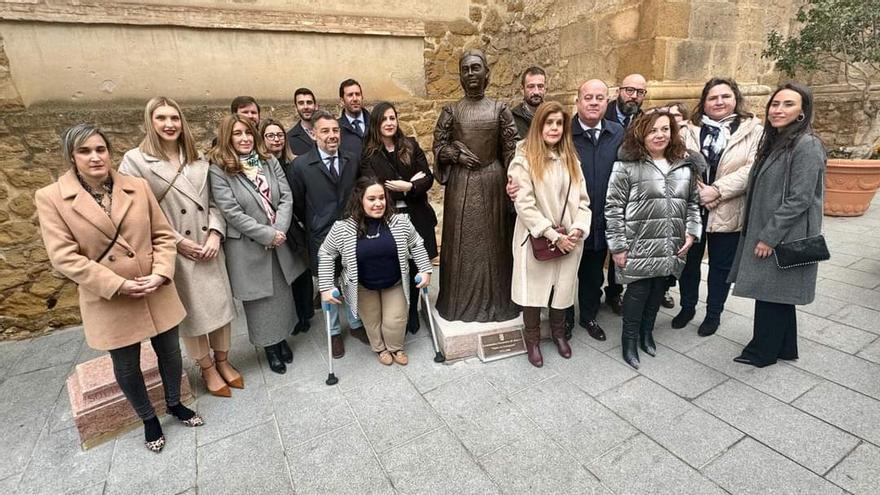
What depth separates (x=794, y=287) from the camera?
8.71 ft

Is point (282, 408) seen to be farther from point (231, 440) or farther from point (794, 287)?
point (794, 287)

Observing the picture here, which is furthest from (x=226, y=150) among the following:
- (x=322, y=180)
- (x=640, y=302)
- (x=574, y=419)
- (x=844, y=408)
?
(x=844, y=408)

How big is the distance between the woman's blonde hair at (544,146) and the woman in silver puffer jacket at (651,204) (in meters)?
0.32

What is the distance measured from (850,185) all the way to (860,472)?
625 cm

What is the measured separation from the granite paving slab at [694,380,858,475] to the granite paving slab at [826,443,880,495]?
0.03m

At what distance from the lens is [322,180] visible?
314 centimetres

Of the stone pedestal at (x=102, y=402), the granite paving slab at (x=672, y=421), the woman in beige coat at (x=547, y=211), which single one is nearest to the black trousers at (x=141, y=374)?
the stone pedestal at (x=102, y=402)

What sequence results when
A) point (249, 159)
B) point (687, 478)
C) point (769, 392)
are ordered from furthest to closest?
point (249, 159) → point (769, 392) → point (687, 478)

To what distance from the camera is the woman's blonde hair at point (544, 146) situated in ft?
8.91

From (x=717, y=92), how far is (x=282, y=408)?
378cm

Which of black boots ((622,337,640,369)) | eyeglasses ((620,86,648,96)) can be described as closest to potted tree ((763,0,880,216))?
eyeglasses ((620,86,648,96))

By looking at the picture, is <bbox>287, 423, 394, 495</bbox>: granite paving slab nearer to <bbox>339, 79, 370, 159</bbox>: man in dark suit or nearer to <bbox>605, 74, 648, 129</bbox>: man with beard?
<bbox>339, 79, 370, 159</bbox>: man in dark suit

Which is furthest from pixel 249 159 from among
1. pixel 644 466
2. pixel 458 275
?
pixel 644 466

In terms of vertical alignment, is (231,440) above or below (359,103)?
below
